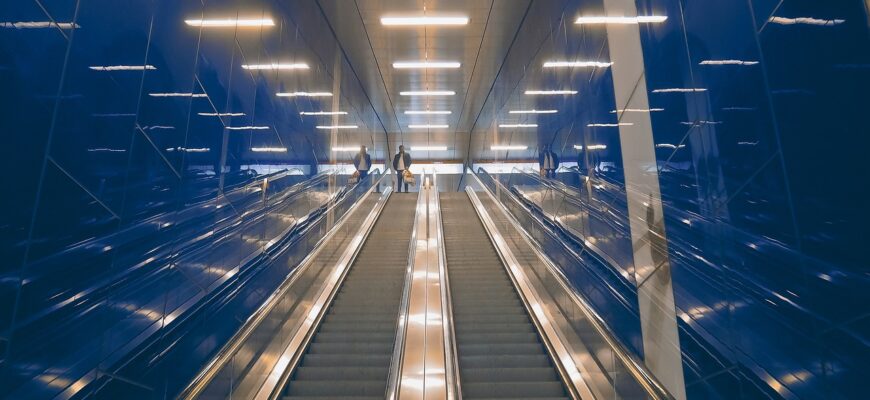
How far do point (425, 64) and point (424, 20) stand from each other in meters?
2.39

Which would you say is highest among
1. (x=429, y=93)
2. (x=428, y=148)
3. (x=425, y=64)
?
(x=425, y=64)

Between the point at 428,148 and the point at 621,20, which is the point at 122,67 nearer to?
the point at 621,20

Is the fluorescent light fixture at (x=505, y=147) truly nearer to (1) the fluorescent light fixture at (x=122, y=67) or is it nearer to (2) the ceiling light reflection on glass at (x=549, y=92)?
(2) the ceiling light reflection on glass at (x=549, y=92)

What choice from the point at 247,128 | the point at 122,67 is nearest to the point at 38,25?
the point at 122,67

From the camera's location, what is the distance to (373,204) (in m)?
10.4

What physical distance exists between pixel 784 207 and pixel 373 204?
9.17 m

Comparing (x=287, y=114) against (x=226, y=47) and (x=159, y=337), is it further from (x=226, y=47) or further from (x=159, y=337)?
(x=159, y=337)

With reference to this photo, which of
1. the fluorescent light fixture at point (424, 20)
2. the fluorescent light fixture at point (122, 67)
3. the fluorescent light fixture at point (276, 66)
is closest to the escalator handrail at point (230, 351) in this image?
the fluorescent light fixture at point (122, 67)

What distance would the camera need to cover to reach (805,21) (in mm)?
1605

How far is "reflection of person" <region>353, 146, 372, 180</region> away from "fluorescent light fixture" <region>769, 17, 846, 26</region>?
9.75 metres

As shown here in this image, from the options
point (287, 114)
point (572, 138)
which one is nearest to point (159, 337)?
point (287, 114)

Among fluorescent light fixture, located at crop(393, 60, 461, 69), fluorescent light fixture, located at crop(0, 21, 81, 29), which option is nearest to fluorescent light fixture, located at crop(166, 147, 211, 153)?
fluorescent light fixture, located at crop(0, 21, 81, 29)

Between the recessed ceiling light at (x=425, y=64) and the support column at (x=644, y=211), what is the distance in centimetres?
613

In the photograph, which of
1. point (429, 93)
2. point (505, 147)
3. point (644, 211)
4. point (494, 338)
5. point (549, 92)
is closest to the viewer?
point (644, 211)
